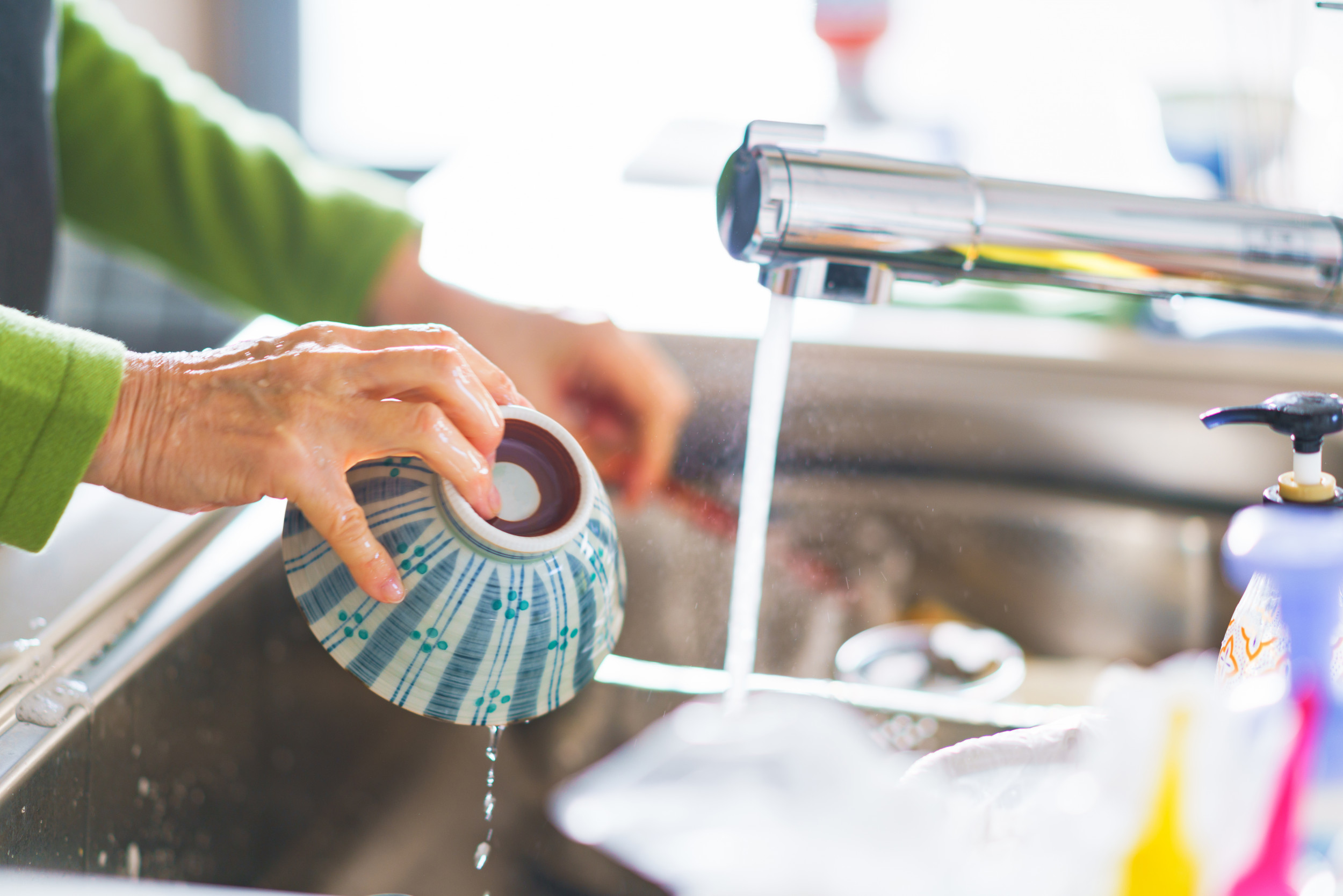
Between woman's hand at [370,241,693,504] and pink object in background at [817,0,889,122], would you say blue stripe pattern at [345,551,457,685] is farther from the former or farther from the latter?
pink object in background at [817,0,889,122]

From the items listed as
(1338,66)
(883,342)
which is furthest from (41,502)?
(1338,66)

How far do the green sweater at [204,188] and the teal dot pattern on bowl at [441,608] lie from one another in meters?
0.52

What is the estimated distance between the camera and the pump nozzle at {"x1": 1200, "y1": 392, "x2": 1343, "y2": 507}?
1.15ft

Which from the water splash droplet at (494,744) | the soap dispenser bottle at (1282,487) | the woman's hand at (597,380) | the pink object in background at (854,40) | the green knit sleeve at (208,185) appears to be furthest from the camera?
the pink object in background at (854,40)

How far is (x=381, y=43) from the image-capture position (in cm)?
218

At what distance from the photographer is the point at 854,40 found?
1590 millimetres

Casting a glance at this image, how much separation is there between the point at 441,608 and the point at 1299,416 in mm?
300

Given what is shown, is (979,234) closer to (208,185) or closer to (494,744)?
(494,744)

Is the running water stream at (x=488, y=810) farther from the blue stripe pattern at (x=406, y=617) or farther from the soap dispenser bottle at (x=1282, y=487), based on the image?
the soap dispenser bottle at (x=1282, y=487)

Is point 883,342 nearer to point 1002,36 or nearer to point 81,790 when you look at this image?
point 81,790

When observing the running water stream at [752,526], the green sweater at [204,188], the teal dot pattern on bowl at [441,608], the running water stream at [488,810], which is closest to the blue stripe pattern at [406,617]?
the teal dot pattern on bowl at [441,608]

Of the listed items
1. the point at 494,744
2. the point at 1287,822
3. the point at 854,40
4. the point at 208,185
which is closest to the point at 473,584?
the point at 494,744

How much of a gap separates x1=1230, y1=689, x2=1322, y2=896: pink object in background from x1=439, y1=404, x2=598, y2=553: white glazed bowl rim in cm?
22

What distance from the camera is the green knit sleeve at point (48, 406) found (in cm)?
38
